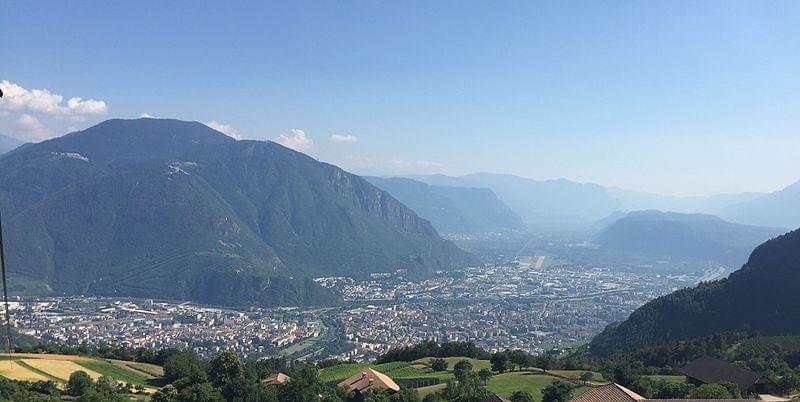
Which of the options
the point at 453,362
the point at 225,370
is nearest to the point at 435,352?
the point at 453,362

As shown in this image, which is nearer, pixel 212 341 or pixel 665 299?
pixel 665 299

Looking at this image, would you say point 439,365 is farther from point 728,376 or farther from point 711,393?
point 711,393

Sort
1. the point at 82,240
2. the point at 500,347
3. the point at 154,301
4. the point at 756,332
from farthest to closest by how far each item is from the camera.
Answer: the point at 82,240 → the point at 154,301 → the point at 500,347 → the point at 756,332

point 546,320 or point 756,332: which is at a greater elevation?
point 756,332

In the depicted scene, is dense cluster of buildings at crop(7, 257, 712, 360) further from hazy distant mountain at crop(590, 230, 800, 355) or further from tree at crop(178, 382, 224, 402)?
tree at crop(178, 382, 224, 402)

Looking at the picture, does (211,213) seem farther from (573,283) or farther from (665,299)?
(665,299)

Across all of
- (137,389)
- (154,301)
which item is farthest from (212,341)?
(137,389)

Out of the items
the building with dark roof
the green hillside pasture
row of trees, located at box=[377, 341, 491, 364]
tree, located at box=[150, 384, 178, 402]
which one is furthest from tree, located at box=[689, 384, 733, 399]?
row of trees, located at box=[377, 341, 491, 364]
